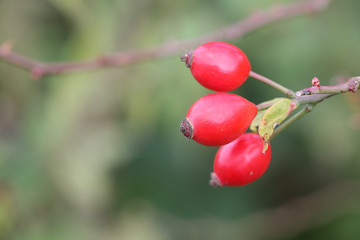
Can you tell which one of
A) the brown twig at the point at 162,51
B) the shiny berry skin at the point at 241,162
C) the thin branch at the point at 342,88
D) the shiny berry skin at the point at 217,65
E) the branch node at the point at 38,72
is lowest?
the shiny berry skin at the point at 241,162

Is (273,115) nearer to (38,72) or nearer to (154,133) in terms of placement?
(38,72)

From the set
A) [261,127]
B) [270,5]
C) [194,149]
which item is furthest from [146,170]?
[261,127]

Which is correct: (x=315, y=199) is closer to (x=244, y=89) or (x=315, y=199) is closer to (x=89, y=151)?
(x=244, y=89)

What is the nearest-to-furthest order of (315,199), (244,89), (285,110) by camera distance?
(285,110) → (244,89) → (315,199)

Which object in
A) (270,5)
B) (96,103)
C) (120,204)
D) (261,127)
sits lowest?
(261,127)

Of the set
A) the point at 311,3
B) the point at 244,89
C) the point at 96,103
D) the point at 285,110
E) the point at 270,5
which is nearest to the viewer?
the point at 285,110

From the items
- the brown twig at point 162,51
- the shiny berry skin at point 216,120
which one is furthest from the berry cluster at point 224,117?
the brown twig at point 162,51

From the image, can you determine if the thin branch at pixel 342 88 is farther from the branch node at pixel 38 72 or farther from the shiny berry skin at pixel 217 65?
the branch node at pixel 38 72
